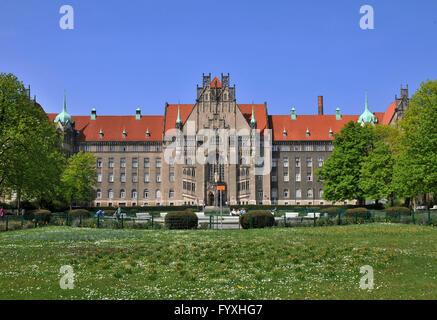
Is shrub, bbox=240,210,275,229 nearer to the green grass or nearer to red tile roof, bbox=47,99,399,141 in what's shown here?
the green grass

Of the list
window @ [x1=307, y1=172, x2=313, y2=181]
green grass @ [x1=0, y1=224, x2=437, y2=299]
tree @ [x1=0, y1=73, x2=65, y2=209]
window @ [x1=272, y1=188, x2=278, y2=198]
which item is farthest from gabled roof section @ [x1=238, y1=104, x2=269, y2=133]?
green grass @ [x1=0, y1=224, x2=437, y2=299]

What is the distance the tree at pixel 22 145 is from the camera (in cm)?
3972

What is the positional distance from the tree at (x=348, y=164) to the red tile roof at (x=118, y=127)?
136 feet

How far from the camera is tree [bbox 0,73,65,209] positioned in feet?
130

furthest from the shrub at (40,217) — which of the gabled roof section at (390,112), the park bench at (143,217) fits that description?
the gabled roof section at (390,112)

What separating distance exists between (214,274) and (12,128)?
1222 inches

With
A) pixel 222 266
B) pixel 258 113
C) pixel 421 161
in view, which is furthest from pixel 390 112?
pixel 222 266

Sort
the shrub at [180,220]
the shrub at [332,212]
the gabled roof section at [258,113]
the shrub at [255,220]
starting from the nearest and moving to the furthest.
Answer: the shrub at [180,220] → the shrub at [255,220] → the shrub at [332,212] → the gabled roof section at [258,113]

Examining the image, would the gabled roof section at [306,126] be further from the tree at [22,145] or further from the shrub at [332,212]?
the tree at [22,145]

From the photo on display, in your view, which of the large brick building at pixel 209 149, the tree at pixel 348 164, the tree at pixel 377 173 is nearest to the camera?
the tree at pixel 377 173

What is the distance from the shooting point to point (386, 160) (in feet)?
192

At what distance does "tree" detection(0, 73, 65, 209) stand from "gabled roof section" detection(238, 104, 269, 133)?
52.5 metres

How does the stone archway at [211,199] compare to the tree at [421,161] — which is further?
the stone archway at [211,199]
